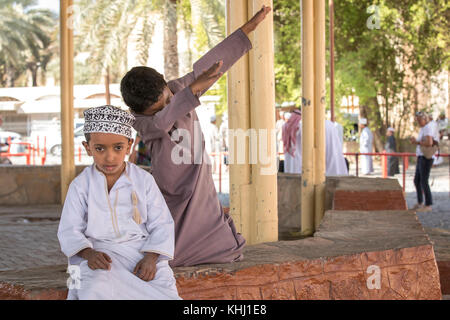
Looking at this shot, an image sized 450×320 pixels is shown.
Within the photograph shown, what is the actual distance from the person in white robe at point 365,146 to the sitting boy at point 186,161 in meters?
15.8

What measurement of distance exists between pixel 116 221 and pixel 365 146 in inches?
688

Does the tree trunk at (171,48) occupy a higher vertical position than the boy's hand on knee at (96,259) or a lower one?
higher

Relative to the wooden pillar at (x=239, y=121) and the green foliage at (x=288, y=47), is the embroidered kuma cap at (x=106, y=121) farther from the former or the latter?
the green foliage at (x=288, y=47)

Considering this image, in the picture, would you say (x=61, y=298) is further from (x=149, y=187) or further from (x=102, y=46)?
(x=102, y=46)

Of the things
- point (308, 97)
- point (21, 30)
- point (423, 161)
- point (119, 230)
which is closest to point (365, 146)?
point (423, 161)

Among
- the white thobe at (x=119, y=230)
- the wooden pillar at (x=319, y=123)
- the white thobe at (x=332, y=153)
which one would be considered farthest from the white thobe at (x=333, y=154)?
the white thobe at (x=119, y=230)

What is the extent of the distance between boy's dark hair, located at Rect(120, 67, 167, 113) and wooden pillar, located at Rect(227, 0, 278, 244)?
4.92 ft

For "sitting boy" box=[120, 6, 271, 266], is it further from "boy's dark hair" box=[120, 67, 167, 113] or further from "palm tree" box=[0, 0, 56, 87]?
"palm tree" box=[0, 0, 56, 87]

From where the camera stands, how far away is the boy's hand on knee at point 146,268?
9.14 ft

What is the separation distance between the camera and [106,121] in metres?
2.86

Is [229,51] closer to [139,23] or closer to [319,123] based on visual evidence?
[319,123]

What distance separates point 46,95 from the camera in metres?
33.4

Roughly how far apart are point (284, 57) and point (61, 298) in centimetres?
1765
